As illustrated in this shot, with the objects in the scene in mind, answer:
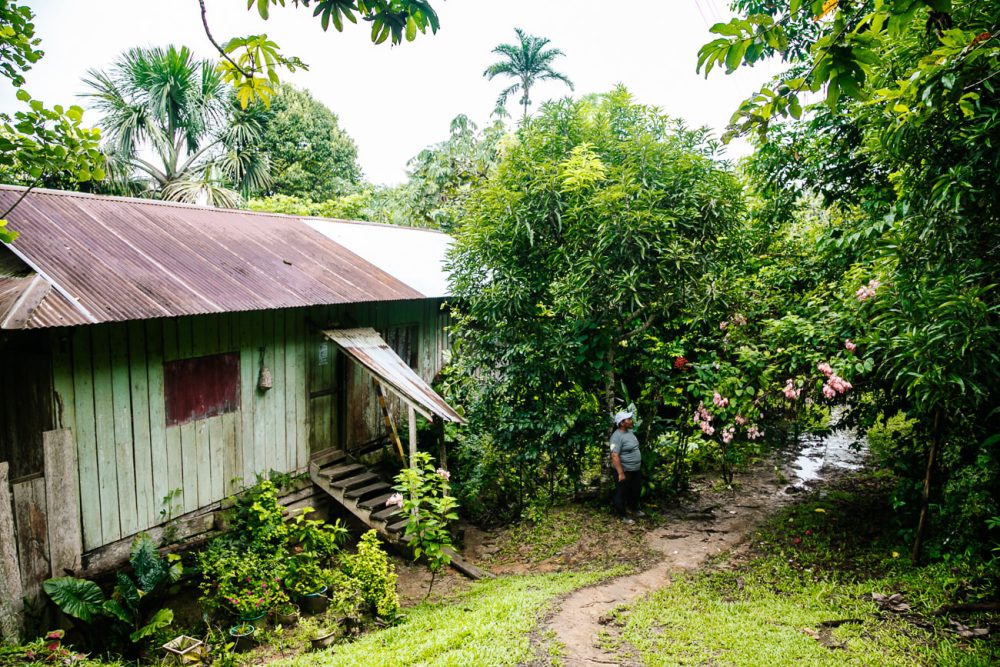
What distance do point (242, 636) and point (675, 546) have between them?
5201 mm

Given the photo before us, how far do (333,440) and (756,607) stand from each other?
6.32 meters

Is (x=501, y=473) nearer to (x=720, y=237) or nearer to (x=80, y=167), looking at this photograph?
(x=720, y=237)

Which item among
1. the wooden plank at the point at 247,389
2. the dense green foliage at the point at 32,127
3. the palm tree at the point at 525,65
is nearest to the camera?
the dense green foliage at the point at 32,127

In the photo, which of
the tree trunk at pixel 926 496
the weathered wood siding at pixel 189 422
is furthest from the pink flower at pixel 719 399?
the weathered wood siding at pixel 189 422

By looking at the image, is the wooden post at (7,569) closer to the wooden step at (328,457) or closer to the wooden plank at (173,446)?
the wooden plank at (173,446)

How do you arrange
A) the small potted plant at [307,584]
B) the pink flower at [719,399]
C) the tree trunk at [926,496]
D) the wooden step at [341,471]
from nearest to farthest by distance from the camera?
the tree trunk at [926,496]
the small potted plant at [307,584]
the pink flower at [719,399]
the wooden step at [341,471]

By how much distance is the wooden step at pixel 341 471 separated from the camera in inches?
347

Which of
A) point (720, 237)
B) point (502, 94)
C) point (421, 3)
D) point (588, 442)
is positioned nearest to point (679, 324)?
point (720, 237)

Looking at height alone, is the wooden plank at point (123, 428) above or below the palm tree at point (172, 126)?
below

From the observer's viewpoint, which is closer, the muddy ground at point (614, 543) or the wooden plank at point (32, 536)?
the wooden plank at point (32, 536)

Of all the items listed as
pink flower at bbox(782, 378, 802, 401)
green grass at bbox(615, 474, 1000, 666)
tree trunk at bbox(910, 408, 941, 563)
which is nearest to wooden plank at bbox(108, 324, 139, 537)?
green grass at bbox(615, 474, 1000, 666)

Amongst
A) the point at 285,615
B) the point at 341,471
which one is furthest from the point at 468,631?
the point at 341,471

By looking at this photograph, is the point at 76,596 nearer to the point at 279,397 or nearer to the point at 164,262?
the point at 279,397

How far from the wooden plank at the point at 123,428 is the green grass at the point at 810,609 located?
5229 mm
